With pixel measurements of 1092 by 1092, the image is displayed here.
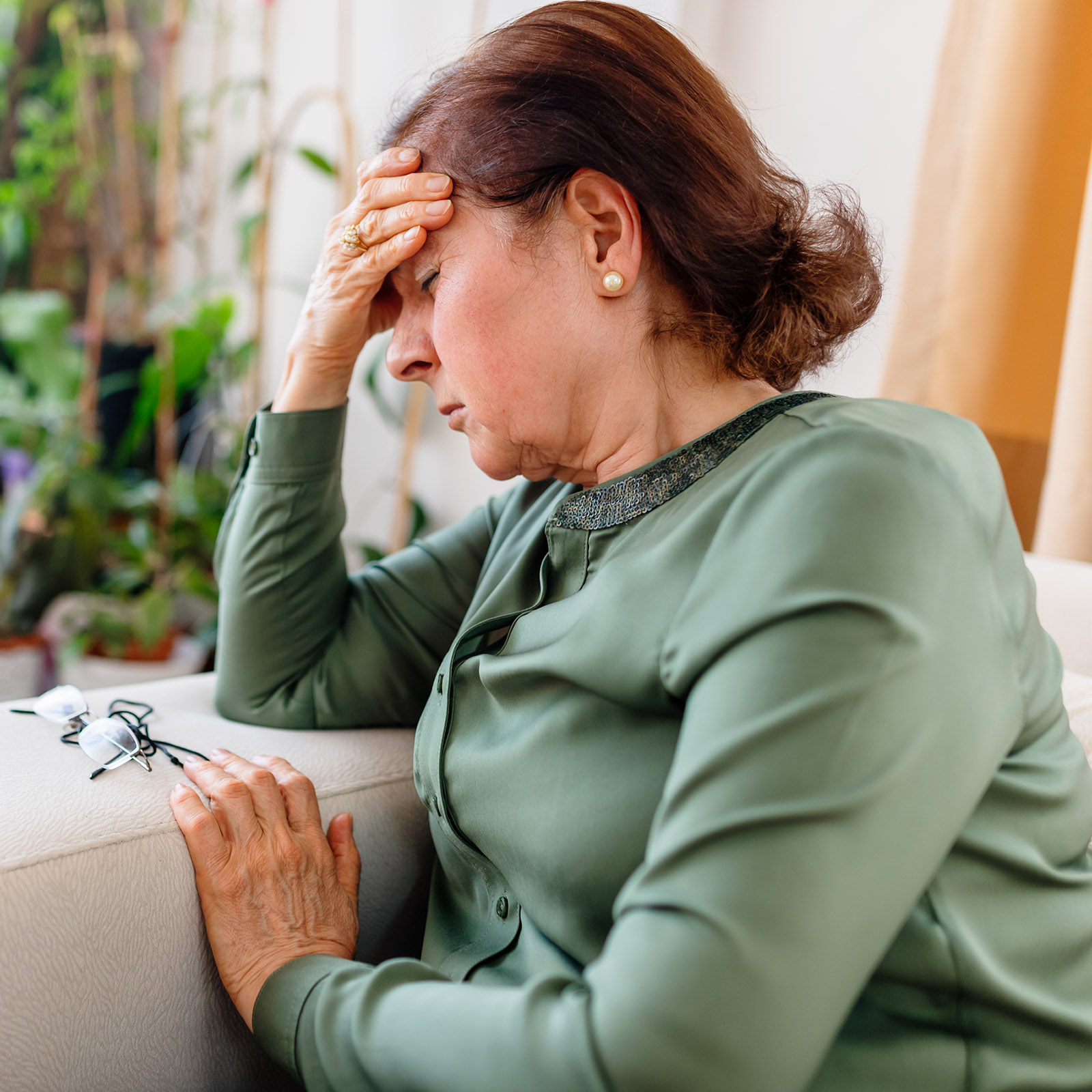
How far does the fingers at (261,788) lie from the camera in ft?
2.81

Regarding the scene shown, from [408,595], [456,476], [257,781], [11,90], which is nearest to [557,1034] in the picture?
[257,781]

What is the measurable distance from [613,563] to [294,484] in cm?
47

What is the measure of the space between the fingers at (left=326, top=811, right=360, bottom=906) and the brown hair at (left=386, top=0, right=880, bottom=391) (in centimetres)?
51

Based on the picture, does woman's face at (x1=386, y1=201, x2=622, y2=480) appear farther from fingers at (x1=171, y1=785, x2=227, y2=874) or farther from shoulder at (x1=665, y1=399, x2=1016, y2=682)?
fingers at (x1=171, y1=785, x2=227, y2=874)

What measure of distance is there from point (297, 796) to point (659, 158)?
0.61 meters

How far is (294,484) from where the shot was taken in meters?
1.07

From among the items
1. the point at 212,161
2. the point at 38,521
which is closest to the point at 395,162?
the point at 38,521

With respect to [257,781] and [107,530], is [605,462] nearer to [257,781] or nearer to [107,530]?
[257,781]

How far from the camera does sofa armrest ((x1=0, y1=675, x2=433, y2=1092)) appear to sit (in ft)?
2.35

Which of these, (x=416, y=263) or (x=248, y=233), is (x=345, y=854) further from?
(x=248, y=233)

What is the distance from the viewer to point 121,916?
29.9 inches

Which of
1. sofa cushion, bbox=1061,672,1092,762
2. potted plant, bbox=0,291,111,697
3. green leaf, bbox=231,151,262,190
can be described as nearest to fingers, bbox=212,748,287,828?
sofa cushion, bbox=1061,672,1092,762

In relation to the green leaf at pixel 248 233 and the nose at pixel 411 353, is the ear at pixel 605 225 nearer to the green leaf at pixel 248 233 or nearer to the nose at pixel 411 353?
the nose at pixel 411 353

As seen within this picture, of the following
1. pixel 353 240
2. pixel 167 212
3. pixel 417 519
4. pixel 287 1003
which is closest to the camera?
pixel 287 1003
